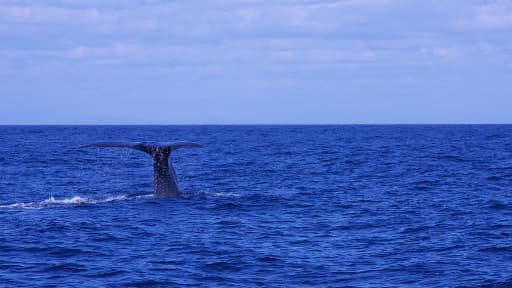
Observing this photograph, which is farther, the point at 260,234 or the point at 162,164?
the point at 162,164

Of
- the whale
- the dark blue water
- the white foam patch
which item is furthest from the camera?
→ the whale

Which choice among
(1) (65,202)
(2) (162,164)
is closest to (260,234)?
(2) (162,164)

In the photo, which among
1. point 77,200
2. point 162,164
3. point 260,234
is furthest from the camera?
point 77,200

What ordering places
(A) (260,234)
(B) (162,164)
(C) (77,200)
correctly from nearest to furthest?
(A) (260,234)
(B) (162,164)
(C) (77,200)

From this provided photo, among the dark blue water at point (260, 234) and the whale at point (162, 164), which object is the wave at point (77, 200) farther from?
the whale at point (162, 164)

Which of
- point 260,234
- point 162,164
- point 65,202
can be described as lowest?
point 260,234

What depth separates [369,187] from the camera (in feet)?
94.7

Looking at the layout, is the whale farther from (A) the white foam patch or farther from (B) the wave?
(A) the white foam patch

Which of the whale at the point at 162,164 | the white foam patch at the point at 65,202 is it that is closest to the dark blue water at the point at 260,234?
the white foam patch at the point at 65,202

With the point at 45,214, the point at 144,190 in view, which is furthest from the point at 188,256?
the point at 144,190

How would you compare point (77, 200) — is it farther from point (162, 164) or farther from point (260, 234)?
point (260, 234)

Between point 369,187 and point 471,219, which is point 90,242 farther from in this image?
point 369,187

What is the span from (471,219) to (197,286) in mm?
9238

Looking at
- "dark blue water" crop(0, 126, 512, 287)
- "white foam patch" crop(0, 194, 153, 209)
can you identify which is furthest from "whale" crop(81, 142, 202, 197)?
"white foam patch" crop(0, 194, 153, 209)
